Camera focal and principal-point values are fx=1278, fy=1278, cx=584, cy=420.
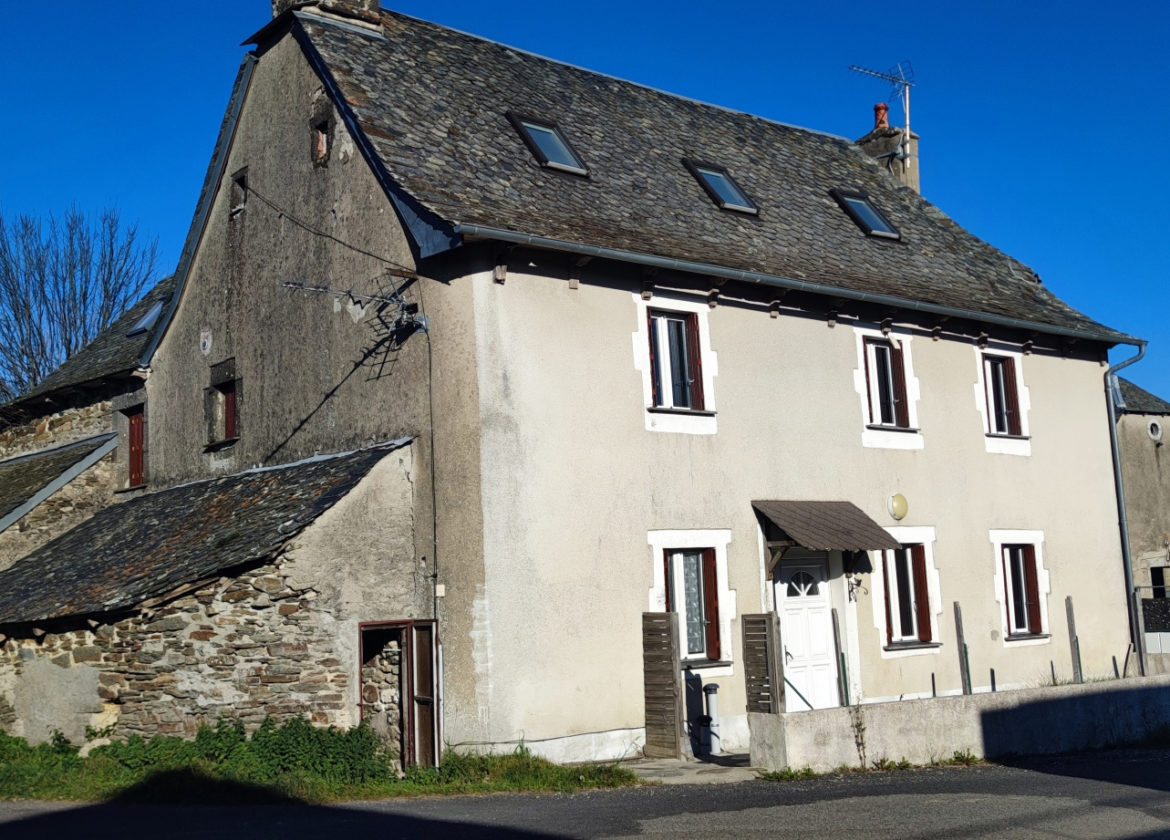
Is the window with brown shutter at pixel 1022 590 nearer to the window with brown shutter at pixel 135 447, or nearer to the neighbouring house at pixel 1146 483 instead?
the neighbouring house at pixel 1146 483

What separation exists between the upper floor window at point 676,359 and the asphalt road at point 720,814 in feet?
16.0

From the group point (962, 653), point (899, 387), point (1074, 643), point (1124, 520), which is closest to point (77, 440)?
point (899, 387)

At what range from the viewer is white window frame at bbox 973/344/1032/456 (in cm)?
1833

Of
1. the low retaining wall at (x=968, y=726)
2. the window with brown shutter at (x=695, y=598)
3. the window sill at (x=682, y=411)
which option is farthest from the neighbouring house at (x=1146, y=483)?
the window sill at (x=682, y=411)

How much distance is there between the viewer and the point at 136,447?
65.8ft

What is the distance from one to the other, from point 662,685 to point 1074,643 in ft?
24.1

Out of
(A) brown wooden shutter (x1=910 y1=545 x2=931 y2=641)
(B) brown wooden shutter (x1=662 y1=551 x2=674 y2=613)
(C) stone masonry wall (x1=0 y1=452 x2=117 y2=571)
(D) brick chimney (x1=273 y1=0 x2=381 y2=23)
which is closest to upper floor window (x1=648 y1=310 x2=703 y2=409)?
(B) brown wooden shutter (x1=662 y1=551 x2=674 y2=613)

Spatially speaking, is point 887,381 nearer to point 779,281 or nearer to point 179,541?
point 779,281

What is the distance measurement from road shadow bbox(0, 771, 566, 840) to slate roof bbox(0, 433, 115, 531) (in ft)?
28.7

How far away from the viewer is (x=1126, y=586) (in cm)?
1980

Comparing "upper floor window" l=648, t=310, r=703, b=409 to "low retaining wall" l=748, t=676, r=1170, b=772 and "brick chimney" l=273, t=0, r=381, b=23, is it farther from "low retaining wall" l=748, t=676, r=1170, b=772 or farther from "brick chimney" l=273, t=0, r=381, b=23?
"brick chimney" l=273, t=0, r=381, b=23

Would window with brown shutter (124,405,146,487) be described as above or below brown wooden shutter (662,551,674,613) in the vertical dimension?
above

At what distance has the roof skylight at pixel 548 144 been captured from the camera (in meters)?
15.7

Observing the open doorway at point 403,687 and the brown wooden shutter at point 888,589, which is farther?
the brown wooden shutter at point 888,589
